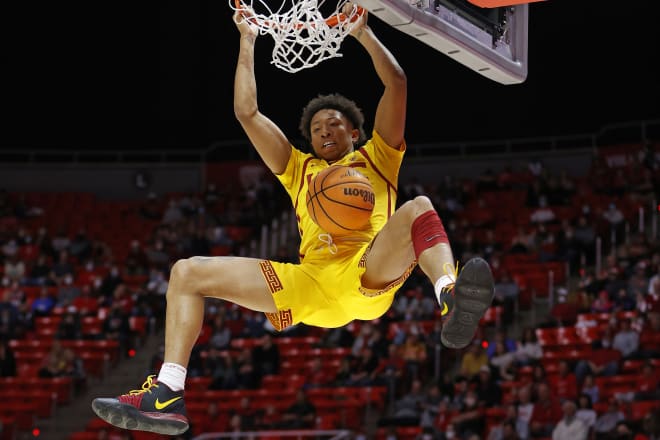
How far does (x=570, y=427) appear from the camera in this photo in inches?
436

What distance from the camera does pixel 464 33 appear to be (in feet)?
18.4

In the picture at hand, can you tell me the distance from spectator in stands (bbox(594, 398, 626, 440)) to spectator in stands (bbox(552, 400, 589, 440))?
14 centimetres

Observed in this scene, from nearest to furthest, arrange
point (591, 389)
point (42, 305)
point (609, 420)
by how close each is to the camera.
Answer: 1. point (609, 420)
2. point (591, 389)
3. point (42, 305)

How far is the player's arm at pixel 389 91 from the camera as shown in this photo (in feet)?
18.7

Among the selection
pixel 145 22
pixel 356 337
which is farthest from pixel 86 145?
pixel 356 337

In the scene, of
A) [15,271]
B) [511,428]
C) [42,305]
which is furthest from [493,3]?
[15,271]

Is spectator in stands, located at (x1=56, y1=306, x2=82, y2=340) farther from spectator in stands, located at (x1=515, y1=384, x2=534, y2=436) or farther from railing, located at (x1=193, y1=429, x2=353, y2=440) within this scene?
Answer: spectator in stands, located at (x1=515, y1=384, x2=534, y2=436)

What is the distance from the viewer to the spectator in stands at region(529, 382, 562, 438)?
11.4 m

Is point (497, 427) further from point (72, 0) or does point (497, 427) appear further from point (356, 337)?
point (72, 0)

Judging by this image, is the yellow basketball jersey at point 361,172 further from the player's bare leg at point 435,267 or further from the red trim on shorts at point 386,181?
the player's bare leg at point 435,267

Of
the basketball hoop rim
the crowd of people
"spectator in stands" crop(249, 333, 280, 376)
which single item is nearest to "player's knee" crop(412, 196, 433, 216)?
the basketball hoop rim

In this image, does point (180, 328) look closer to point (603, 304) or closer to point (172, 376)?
point (172, 376)

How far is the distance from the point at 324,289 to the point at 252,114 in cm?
108

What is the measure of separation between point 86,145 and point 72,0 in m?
3.43
